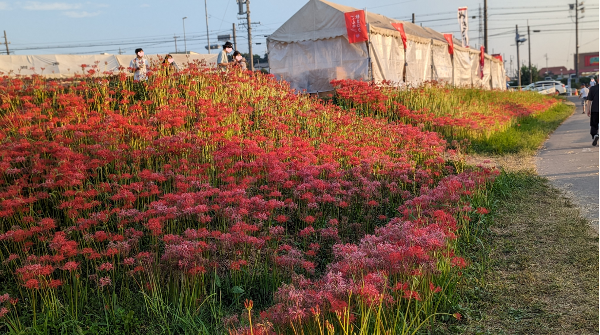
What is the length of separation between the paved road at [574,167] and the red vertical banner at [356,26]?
6029mm

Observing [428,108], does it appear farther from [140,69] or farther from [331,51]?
[140,69]

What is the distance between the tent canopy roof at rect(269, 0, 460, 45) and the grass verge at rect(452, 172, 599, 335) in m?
10.4

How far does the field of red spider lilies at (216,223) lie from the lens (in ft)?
10.6

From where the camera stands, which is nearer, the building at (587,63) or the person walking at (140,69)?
the person walking at (140,69)

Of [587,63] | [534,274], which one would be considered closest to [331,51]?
[534,274]

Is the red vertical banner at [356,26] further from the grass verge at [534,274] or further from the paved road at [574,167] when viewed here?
the grass verge at [534,274]

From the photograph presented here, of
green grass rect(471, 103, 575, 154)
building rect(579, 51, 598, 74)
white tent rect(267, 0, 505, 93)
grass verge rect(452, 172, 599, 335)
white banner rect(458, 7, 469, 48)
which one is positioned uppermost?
building rect(579, 51, 598, 74)

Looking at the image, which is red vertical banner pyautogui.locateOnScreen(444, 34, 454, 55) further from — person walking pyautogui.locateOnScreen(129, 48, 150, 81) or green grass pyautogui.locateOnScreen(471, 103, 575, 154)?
person walking pyautogui.locateOnScreen(129, 48, 150, 81)

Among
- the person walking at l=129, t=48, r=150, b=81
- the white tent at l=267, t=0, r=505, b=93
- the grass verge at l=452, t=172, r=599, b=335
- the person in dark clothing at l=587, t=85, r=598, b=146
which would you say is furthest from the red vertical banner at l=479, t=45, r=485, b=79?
the grass verge at l=452, t=172, r=599, b=335

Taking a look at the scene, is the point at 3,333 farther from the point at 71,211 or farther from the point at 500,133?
the point at 500,133

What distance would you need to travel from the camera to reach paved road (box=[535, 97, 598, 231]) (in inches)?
249

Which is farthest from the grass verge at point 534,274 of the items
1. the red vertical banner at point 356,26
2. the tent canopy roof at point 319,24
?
the tent canopy roof at point 319,24

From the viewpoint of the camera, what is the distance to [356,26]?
14.7m

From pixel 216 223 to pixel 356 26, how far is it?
11.1m
